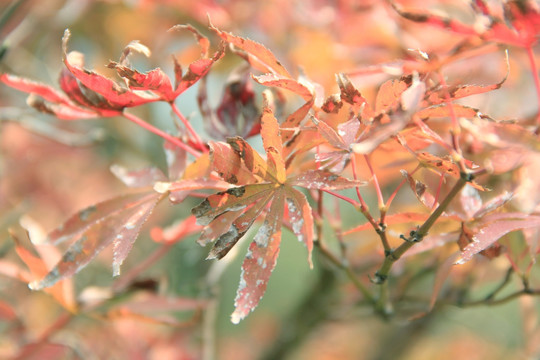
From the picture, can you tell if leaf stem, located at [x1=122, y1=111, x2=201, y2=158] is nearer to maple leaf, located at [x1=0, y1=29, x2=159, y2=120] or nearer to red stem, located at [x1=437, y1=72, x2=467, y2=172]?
maple leaf, located at [x1=0, y1=29, x2=159, y2=120]

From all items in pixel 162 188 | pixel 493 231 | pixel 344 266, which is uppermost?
pixel 162 188

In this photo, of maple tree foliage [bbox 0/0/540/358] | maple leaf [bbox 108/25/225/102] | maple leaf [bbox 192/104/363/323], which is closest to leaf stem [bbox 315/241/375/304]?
maple tree foliage [bbox 0/0/540/358]

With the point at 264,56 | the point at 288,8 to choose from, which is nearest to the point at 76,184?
the point at 288,8

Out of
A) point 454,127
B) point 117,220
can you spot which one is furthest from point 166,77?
point 454,127

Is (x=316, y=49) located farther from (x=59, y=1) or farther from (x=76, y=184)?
(x=76, y=184)

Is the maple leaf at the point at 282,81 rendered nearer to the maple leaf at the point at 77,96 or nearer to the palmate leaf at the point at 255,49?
the palmate leaf at the point at 255,49

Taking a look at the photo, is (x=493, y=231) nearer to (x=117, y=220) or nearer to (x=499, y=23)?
(x=499, y=23)
